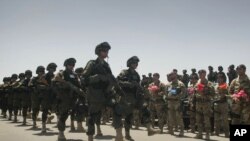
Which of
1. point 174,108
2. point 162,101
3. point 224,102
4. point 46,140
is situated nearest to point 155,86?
point 162,101

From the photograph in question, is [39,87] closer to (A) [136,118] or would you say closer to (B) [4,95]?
(A) [136,118]

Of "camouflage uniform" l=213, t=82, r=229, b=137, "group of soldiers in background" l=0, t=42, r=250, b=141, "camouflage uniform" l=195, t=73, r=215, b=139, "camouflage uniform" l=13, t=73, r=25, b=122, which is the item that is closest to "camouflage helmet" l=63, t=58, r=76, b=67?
"group of soldiers in background" l=0, t=42, r=250, b=141

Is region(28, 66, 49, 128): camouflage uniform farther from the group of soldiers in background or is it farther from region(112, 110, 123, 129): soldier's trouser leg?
region(112, 110, 123, 129): soldier's trouser leg

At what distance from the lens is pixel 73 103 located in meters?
10.4

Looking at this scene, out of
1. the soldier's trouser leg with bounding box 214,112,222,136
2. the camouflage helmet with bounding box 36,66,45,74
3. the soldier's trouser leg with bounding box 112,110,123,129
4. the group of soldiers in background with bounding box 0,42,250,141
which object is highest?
the camouflage helmet with bounding box 36,66,45,74

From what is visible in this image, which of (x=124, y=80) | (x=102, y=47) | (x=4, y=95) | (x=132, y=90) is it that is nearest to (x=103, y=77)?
(x=102, y=47)

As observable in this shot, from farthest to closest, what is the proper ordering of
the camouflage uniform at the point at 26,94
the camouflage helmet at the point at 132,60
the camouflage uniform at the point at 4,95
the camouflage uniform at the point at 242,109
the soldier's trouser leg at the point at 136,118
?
the camouflage uniform at the point at 4,95 → the camouflage uniform at the point at 26,94 → the soldier's trouser leg at the point at 136,118 → the camouflage helmet at the point at 132,60 → the camouflage uniform at the point at 242,109

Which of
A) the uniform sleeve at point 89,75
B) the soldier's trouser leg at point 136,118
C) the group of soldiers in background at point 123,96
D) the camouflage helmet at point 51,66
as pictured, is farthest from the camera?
the soldier's trouser leg at point 136,118

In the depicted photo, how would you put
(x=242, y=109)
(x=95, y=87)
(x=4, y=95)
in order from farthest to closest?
(x=4, y=95), (x=242, y=109), (x=95, y=87)

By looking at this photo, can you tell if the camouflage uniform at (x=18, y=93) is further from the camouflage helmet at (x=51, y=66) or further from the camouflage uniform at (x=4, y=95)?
the camouflage helmet at (x=51, y=66)

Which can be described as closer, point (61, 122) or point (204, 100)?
point (61, 122)

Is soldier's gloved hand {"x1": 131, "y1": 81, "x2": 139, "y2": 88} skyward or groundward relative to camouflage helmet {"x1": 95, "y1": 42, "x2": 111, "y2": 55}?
groundward

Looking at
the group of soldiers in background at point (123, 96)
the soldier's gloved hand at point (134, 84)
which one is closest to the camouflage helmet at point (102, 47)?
the group of soldiers in background at point (123, 96)

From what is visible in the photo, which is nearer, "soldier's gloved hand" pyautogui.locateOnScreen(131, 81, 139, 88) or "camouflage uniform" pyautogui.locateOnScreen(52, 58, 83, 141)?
"camouflage uniform" pyautogui.locateOnScreen(52, 58, 83, 141)
